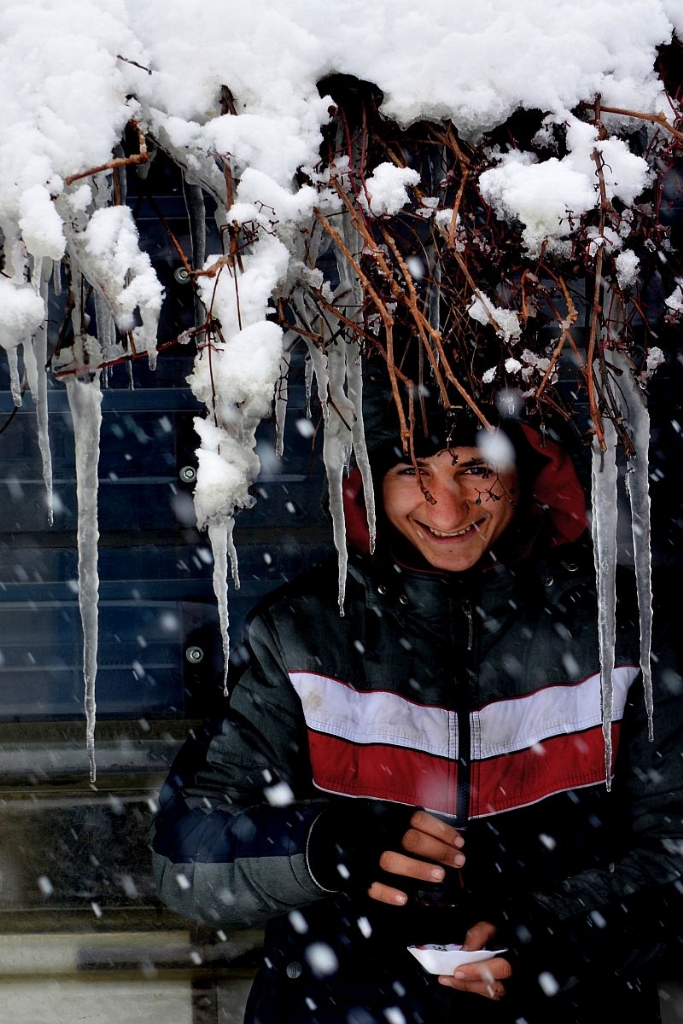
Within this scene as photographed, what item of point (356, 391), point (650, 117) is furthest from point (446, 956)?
point (650, 117)

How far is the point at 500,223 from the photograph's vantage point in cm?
179

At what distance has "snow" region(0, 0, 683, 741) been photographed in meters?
1.64

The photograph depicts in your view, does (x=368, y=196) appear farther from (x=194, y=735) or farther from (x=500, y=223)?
(x=194, y=735)

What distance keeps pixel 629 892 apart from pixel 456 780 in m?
0.50

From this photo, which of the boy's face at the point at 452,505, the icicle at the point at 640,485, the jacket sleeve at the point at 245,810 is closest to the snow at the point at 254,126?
the icicle at the point at 640,485

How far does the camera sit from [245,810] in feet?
8.05

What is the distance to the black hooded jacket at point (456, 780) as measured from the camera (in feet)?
7.89

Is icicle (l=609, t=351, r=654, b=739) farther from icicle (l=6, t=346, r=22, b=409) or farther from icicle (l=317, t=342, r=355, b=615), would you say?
icicle (l=6, t=346, r=22, b=409)

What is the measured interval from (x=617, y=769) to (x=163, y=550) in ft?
6.22

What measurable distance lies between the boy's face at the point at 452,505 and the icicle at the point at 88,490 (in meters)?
0.92

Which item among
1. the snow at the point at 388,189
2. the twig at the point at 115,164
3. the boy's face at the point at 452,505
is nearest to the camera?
the twig at the point at 115,164

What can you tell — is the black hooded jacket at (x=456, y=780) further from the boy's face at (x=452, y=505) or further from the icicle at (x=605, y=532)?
the icicle at (x=605, y=532)

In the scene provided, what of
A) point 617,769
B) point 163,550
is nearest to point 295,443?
point 163,550

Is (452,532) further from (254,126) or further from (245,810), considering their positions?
(254,126)
